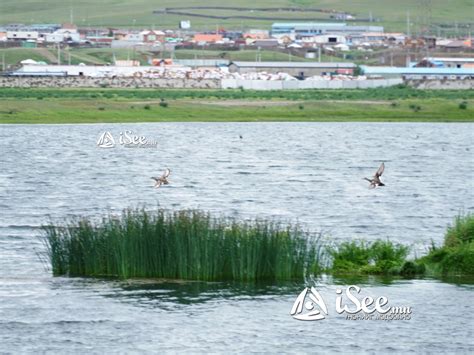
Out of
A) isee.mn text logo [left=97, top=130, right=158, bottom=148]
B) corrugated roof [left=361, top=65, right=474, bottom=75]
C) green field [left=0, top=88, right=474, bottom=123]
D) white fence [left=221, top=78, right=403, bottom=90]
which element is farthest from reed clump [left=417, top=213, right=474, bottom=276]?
corrugated roof [left=361, top=65, right=474, bottom=75]

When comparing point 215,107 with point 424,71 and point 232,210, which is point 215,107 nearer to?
point 232,210

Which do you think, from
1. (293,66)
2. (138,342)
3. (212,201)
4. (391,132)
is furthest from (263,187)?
(293,66)

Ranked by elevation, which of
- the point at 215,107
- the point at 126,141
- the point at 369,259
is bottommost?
the point at 126,141

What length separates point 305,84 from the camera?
156500mm

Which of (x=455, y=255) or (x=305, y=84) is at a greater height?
(x=455, y=255)

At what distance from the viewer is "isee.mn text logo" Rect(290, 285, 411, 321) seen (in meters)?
28.4

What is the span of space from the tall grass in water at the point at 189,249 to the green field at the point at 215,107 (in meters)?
70.2

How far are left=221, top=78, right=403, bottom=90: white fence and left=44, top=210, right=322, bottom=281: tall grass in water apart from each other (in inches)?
4664

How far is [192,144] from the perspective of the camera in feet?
283

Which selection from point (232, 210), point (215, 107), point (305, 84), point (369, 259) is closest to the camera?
point (369, 259)

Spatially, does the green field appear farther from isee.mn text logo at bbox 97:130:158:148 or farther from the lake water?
isee.mn text logo at bbox 97:130:158:148

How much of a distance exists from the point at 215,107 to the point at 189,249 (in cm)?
8015

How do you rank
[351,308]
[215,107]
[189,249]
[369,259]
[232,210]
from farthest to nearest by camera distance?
1. [215,107]
2. [232,210]
3. [369,259]
4. [189,249]
5. [351,308]

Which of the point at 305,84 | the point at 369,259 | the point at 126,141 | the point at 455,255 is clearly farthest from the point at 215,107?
the point at 455,255
